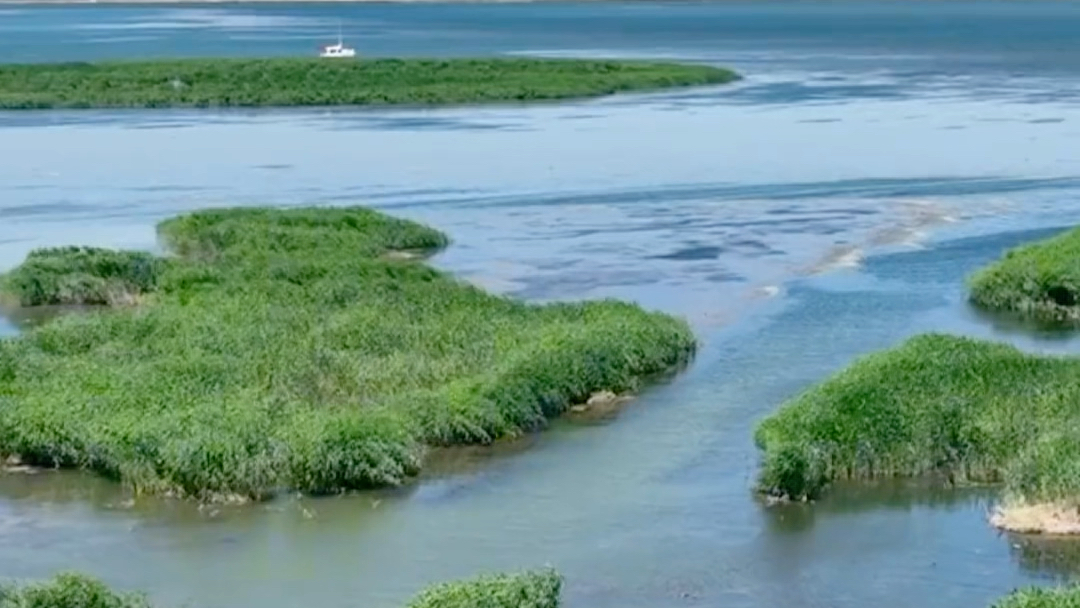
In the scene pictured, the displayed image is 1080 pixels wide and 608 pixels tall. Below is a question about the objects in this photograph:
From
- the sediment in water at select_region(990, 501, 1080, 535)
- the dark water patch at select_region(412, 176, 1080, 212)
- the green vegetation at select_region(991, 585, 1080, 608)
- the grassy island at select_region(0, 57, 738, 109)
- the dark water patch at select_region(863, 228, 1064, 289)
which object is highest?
the green vegetation at select_region(991, 585, 1080, 608)

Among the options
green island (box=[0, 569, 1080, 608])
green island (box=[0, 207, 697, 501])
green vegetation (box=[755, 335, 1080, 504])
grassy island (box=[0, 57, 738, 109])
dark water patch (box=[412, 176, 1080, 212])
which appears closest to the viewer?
green island (box=[0, 569, 1080, 608])

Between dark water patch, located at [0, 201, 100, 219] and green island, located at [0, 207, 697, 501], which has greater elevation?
green island, located at [0, 207, 697, 501]

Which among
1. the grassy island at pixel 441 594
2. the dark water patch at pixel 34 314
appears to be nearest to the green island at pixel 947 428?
the grassy island at pixel 441 594

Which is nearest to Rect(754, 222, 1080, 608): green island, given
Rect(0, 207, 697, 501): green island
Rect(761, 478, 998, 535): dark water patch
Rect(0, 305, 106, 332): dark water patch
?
Rect(761, 478, 998, 535): dark water patch

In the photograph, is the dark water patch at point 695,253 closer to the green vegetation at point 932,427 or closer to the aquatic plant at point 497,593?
the green vegetation at point 932,427

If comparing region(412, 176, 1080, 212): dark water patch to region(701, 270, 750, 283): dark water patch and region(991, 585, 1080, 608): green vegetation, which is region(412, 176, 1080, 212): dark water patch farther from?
region(991, 585, 1080, 608): green vegetation

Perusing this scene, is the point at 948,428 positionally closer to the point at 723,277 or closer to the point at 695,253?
the point at 723,277

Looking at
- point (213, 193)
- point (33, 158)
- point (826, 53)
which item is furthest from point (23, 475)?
point (826, 53)
